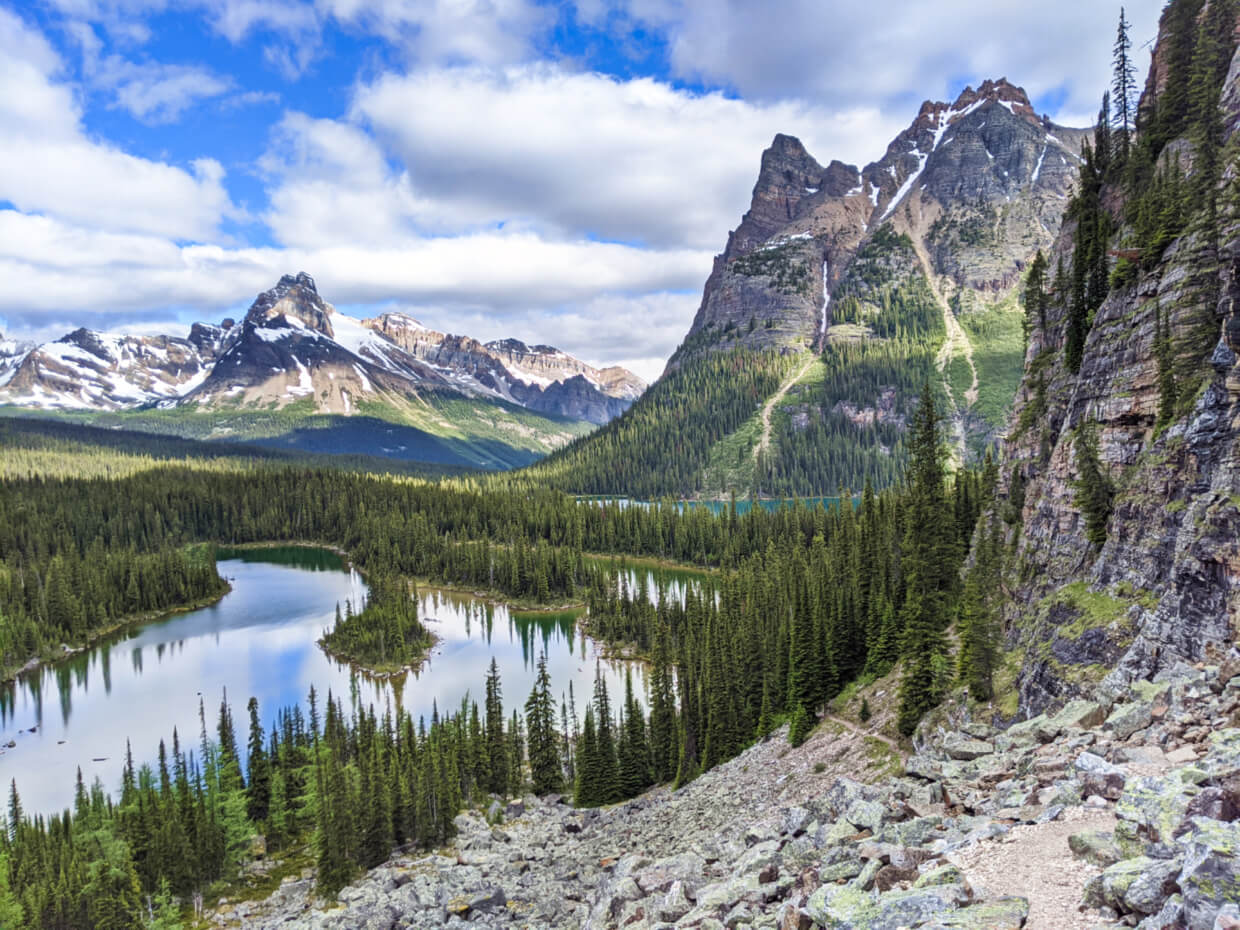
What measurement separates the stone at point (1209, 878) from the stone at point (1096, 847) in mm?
2196

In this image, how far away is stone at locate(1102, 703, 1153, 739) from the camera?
14.9m

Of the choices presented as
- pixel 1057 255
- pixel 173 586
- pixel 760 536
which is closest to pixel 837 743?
pixel 1057 255

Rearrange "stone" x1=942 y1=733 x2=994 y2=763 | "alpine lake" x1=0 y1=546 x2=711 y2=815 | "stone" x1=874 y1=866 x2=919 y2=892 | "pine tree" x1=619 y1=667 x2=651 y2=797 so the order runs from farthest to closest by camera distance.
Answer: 1. "alpine lake" x1=0 y1=546 x2=711 y2=815
2. "pine tree" x1=619 y1=667 x2=651 y2=797
3. "stone" x1=942 y1=733 x2=994 y2=763
4. "stone" x1=874 y1=866 x2=919 y2=892

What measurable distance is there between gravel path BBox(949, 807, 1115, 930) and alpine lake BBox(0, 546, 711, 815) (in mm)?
64778

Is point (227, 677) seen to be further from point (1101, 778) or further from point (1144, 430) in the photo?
point (1101, 778)

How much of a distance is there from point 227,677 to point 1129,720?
102 meters

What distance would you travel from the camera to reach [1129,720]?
15094mm

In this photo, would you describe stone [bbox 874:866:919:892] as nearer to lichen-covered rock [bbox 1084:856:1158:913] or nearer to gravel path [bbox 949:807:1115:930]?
gravel path [bbox 949:807:1115:930]

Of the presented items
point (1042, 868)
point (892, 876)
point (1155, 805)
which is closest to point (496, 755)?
point (892, 876)

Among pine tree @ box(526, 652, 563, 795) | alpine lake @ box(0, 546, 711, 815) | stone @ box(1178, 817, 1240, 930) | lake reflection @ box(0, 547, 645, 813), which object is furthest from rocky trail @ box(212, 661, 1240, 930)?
lake reflection @ box(0, 547, 645, 813)

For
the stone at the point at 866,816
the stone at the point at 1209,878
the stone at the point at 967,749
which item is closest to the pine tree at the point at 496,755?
the stone at the point at 967,749

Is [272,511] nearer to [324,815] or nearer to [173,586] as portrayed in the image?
[173,586]

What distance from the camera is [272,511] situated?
18662 centimetres

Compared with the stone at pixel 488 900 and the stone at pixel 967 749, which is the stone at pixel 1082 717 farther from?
the stone at pixel 488 900
